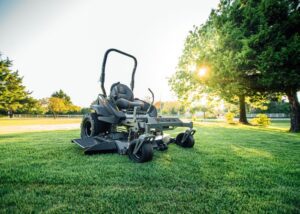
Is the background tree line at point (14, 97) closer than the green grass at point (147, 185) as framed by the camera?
No

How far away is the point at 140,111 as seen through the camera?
16.8ft

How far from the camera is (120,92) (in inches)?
205

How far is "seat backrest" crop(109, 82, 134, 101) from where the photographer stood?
509cm

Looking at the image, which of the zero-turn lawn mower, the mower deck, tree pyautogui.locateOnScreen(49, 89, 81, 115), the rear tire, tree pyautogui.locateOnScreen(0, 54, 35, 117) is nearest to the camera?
the zero-turn lawn mower

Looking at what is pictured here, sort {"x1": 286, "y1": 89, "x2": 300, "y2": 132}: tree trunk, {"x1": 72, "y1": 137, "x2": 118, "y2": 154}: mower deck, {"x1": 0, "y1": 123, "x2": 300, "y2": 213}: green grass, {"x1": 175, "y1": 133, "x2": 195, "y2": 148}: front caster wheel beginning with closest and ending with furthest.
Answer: {"x1": 0, "y1": 123, "x2": 300, "y2": 213}: green grass → {"x1": 72, "y1": 137, "x2": 118, "y2": 154}: mower deck → {"x1": 175, "y1": 133, "x2": 195, "y2": 148}: front caster wheel → {"x1": 286, "y1": 89, "x2": 300, "y2": 132}: tree trunk

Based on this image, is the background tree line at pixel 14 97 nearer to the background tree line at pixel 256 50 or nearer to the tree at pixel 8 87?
the tree at pixel 8 87

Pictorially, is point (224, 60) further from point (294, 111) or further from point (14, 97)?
point (14, 97)

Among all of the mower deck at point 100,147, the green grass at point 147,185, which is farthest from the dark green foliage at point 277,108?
the mower deck at point 100,147

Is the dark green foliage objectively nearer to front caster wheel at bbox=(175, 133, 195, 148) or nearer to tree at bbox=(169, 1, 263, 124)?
tree at bbox=(169, 1, 263, 124)

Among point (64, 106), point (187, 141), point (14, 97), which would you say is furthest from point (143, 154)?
point (64, 106)

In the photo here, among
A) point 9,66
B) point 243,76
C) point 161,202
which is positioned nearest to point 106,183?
point 161,202

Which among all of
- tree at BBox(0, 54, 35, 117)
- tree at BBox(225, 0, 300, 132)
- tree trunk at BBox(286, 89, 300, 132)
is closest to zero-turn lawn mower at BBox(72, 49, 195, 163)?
tree at BBox(225, 0, 300, 132)

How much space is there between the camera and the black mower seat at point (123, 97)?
4962 millimetres

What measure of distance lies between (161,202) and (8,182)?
2065 millimetres
